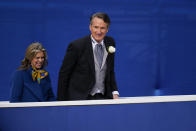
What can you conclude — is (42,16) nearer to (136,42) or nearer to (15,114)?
(136,42)

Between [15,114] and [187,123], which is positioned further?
[187,123]

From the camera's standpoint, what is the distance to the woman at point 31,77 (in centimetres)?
239

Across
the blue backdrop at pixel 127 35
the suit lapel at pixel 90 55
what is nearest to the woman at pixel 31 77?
the suit lapel at pixel 90 55

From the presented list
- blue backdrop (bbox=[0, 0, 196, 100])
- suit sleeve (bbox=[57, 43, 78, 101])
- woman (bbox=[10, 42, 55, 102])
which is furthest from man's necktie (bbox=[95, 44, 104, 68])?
blue backdrop (bbox=[0, 0, 196, 100])

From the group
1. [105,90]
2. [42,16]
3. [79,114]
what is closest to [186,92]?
[42,16]

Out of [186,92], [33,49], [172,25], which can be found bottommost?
[186,92]

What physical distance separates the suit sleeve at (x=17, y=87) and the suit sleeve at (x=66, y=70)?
32 cm

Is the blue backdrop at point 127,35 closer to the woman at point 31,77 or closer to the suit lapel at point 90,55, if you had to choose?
the woman at point 31,77

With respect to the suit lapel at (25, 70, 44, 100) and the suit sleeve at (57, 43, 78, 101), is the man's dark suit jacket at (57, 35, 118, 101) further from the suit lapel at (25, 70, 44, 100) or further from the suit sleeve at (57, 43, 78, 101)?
the suit lapel at (25, 70, 44, 100)

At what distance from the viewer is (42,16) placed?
4.36 meters

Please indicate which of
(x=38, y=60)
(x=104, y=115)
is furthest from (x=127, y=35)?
(x=104, y=115)

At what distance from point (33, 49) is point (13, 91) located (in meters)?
0.35

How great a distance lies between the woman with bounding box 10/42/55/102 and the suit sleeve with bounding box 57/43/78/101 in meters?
0.26

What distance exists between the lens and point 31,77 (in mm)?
2453
